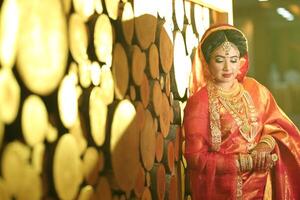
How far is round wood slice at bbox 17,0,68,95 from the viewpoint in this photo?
1.18 m

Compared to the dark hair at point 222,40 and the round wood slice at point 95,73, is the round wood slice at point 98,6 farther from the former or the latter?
the dark hair at point 222,40

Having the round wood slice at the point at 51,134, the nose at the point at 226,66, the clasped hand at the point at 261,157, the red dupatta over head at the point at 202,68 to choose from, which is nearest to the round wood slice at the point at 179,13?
the red dupatta over head at the point at 202,68

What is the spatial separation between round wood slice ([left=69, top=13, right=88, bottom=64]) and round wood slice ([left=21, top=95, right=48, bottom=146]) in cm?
20

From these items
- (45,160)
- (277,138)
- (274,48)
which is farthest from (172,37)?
(45,160)

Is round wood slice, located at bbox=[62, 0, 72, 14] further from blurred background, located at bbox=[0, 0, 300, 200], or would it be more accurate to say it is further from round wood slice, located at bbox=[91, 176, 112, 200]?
round wood slice, located at bbox=[91, 176, 112, 200]

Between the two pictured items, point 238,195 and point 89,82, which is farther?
point 238,195

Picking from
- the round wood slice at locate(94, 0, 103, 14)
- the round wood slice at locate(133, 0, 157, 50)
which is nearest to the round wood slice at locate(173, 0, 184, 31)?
the round wood slice at locate(133, 0, 157, 50)

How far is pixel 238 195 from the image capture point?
1587 millimetres

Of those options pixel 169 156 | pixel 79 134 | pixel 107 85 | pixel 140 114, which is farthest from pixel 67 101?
pixel 169 156

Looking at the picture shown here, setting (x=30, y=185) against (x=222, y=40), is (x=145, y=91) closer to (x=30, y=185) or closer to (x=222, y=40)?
(x=222, y=40)

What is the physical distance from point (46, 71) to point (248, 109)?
0.70 m

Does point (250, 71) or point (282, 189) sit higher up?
point (250, 71)

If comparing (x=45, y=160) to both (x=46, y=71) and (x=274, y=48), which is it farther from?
(x=274, y=48)

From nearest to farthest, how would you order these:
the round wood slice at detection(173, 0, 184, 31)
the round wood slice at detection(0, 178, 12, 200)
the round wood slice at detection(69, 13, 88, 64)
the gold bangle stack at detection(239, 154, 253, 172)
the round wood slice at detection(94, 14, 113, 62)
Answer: the round wood slice at detection(0, 178, 12, 200) < the round wood slice at detection(69, 13, 88, 64) < the round wood slice at detection(94, 14, 113, 62) < the gold bangle stack at detection(239, 154, 253, 172) < the round wood slice at detection(173, 0, 184, 31)
